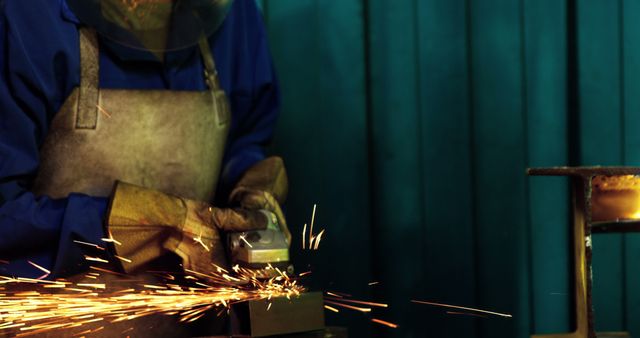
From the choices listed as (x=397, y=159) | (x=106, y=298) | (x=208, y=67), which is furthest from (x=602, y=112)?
(x=106, y=298)

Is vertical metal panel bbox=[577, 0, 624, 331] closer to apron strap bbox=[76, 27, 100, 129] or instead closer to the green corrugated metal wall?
the green corrugated metal wall

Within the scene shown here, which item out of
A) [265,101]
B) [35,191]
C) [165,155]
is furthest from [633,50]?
[35,191]

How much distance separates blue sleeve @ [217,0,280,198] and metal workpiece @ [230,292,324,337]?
0.67 m

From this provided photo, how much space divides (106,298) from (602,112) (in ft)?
5.30

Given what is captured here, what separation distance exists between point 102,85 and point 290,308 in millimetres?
800

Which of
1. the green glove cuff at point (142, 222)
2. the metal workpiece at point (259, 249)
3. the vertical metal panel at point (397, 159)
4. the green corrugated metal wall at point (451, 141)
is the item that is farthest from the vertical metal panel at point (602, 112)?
the green glove cuff at point (142, 222)

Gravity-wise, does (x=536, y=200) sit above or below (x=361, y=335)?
above

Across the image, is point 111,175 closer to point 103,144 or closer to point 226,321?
point 103,144

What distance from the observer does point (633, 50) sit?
2256 millimetres

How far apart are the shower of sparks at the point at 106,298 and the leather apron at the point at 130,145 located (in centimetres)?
4

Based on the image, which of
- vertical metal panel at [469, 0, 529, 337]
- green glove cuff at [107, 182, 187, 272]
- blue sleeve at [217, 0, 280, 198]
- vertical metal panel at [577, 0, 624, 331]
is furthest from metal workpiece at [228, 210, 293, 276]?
vertical metal panel at [577, 0, 624, 331]

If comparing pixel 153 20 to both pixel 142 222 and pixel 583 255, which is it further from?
pixel 583 255

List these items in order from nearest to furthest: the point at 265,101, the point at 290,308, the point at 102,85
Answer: the point at 290,308
the point at 102,85
the point at 265,101

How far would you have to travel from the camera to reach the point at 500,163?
2.27m
